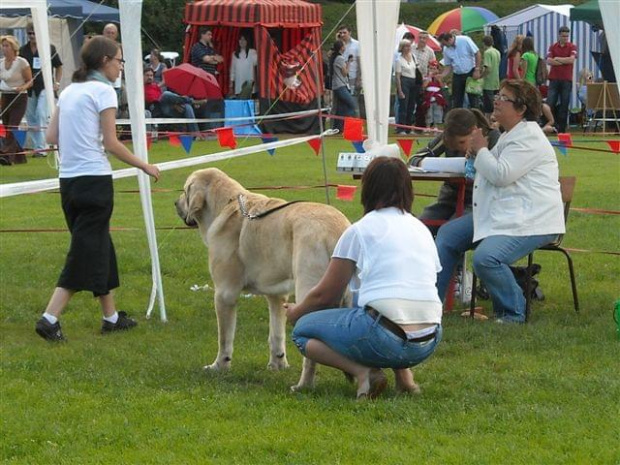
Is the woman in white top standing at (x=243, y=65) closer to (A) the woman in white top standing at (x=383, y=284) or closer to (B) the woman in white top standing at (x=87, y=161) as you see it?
(B) the woman in white top standing at (x=87, y=161)

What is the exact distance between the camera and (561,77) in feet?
74.1

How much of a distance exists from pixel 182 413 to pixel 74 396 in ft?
2.21

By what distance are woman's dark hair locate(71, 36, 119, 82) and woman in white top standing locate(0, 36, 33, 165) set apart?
10788 millimetres

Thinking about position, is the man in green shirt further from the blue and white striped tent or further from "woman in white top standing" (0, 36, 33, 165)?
"woman in white top standing" (0, 36, 33, 165)

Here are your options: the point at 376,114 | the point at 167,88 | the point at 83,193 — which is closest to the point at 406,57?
the point at 167,88

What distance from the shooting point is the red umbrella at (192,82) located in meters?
22.1

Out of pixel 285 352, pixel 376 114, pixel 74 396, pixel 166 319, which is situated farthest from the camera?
pixel 376 114

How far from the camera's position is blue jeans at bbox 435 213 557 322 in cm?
702

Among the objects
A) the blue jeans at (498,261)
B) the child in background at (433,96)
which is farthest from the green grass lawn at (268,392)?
the child in background at (433,96)

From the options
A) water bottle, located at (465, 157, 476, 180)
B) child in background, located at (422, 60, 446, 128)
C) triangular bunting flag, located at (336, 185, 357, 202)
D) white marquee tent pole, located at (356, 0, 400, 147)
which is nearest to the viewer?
water bottle, located at (465, 157, 476, 180)

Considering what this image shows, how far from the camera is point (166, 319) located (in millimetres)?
7461

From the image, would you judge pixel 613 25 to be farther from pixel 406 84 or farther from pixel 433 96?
pixel 433 96

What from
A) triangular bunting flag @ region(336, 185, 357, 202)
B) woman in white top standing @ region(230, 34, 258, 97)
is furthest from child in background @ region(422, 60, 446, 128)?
triangular bunting flag @ region(336, 185, 357, 202)

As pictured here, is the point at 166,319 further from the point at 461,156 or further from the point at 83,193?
the point at 461,156
